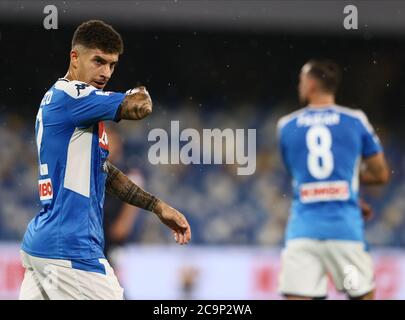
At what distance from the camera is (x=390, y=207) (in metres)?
11.2

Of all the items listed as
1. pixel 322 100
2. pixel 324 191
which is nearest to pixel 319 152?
pixel 324 191

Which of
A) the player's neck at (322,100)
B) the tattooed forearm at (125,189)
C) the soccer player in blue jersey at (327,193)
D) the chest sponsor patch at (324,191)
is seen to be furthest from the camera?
the player's neck at (322,100)

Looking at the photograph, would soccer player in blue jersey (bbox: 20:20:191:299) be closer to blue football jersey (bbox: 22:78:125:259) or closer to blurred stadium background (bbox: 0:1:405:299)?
blue football jersey (bbox: 22:78:125:259)

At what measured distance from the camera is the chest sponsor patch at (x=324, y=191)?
5895mm

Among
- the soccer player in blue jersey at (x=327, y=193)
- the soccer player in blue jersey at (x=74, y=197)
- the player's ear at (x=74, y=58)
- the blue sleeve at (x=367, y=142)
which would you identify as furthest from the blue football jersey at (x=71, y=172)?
the blue sleeve at (x=367, y=142)

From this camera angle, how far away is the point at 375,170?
591 cm

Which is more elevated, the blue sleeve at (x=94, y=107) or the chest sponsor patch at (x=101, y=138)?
the blue sleeve at (x=94, y=107)

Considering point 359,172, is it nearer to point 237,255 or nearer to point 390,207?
point 237,255

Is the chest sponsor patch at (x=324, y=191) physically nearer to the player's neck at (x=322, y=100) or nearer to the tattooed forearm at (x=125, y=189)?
the player's neck at (x=322, y=100)

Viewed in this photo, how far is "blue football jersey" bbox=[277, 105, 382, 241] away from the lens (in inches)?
230

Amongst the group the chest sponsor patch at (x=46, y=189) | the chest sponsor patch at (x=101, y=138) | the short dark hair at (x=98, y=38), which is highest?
the short dark hair at (x=98, y=38)

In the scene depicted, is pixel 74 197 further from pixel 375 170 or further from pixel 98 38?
pixel 375 170

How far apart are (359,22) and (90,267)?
29.0ft

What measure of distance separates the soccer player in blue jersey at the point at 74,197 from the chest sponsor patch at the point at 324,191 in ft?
8.58
